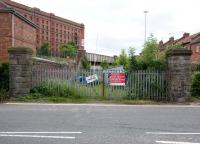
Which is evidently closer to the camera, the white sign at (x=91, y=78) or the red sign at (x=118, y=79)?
the red sign at (x=118, y=79)

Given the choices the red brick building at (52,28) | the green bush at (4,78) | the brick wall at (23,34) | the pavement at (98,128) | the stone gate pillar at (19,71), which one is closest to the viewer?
the pavement at (98,128)

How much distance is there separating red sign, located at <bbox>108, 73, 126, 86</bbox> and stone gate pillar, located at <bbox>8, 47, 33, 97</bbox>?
14.2ft

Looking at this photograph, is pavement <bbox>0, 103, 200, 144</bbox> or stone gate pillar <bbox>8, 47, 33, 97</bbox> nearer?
pavement <bbox>0, 103, 200, 144</bbox>

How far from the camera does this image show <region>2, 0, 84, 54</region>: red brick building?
13012 cm

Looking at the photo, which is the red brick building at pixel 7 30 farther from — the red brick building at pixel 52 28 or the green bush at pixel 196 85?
the red brick building at pixel 52 28

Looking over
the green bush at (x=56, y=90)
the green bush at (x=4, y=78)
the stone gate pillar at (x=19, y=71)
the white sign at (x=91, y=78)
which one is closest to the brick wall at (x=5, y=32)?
the green bush at (x=4, y=78)

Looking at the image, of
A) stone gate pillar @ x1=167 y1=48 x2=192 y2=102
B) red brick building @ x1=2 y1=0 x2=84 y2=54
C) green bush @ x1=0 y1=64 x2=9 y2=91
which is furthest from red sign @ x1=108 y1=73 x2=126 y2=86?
red brick building @ x1=2 y1=0 x2=84 y2=54

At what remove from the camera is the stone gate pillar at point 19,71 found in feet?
66.9

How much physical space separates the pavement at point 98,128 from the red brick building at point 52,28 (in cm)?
11174

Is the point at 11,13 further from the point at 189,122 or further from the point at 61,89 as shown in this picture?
the point at 189,122

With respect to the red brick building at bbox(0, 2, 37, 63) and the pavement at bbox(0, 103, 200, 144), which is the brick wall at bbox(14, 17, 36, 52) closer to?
the red brick building at bbox(0, 2, 37, 63)

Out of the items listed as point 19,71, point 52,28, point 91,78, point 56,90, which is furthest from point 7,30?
point 52,28

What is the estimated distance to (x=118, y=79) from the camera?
20891 mm

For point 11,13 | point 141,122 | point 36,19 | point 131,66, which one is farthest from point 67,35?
point 141,122
